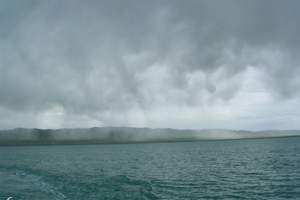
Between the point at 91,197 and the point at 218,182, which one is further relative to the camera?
the point at 218,182

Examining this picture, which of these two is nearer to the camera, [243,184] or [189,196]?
[189,196]

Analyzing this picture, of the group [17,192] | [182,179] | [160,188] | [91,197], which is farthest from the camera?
[182,179]

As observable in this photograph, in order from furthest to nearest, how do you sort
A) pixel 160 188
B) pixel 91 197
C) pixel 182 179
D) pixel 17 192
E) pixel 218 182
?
pixel 182 179, pixel 218 182, pixel 160 188, pixel 17 192, pixel 91 197

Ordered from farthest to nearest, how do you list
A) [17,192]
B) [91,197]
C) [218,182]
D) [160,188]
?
1. [218,182]
2. [160,188]
3. [17,192]
4. [91,197]

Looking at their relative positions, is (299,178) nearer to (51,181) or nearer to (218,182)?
(218,182)

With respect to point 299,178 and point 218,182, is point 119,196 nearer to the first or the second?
point 218,182

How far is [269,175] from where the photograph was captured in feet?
178

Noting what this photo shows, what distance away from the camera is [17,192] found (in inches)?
1641

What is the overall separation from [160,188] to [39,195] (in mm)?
16622

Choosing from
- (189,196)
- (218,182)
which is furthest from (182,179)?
(189,196)

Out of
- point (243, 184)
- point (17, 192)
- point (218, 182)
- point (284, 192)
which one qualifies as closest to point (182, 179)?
point (218, 182)

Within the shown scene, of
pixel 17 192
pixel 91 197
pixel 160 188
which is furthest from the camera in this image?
Answer: pixel 160 188

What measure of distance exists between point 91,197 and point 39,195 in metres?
7.37

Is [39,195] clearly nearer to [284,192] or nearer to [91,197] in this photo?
[91,197]
